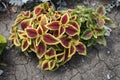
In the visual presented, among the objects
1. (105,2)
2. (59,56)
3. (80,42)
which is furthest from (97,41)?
(105,2)

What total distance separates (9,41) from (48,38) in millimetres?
539

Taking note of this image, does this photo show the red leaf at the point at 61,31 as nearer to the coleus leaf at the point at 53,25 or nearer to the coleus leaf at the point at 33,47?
the coleus leaf at the point at 53,25

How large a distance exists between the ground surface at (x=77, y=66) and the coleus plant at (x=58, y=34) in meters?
0.10

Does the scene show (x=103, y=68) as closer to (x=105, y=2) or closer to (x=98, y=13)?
(x=98, y=13)

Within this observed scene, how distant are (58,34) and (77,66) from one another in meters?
0.36

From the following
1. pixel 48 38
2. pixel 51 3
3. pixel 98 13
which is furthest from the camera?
pixel 51 3

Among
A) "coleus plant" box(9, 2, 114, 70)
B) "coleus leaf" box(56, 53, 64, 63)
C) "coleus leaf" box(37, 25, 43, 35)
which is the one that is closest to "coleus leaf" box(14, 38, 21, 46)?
"coleus plant" box(9, 2, 114, 70)

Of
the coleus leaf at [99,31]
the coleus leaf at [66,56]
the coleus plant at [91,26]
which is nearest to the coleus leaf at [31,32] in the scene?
the coleus leaf at [66,56]

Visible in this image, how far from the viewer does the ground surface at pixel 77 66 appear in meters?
2.89

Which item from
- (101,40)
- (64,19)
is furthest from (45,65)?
(101,40)

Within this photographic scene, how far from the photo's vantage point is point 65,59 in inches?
112

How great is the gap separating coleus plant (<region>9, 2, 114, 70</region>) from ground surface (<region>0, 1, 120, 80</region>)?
0.10 m

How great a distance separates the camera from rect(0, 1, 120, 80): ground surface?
2.89 meters

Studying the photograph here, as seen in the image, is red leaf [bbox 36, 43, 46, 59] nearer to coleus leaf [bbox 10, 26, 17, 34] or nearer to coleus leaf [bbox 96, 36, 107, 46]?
coleus leaf [bbox 10, 26, 17, 34]
